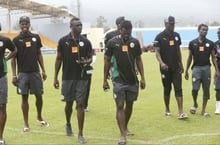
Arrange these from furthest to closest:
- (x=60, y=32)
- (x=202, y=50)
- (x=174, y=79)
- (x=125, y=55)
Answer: (x=60, y=32), (x=202, y=50), (x=174, y=79), (x=125, y=55)

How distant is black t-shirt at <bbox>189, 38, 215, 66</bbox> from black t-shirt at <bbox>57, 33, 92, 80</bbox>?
3.17 meters

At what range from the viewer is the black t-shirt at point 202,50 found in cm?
945

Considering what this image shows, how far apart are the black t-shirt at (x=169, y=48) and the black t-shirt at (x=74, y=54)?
236 cm

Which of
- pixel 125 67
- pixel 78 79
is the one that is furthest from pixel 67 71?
pixel 125 67

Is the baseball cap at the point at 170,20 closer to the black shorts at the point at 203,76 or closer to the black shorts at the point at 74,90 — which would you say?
the black shorts at the point at 203,76

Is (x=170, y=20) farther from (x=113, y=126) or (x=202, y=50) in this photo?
(x=113, y=126)

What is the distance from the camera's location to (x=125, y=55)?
710cm

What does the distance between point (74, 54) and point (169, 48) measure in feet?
8.74

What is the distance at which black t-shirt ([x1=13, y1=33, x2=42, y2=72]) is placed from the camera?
26.4 ft

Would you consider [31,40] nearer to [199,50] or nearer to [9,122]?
[9,122]

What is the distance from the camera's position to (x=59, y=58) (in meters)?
7.48

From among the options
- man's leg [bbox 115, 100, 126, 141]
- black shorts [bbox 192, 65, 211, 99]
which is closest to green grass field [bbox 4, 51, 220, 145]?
man's leg [bbox 115, 100, 126, 141]

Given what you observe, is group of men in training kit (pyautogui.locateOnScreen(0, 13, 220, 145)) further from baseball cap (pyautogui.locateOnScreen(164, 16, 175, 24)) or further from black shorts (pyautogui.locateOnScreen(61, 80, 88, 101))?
baseball cap (pyautogui.locateOnScreen(164, 16, 175, 24))

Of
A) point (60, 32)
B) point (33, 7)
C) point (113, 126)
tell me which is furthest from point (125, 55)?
point (60, 32)
